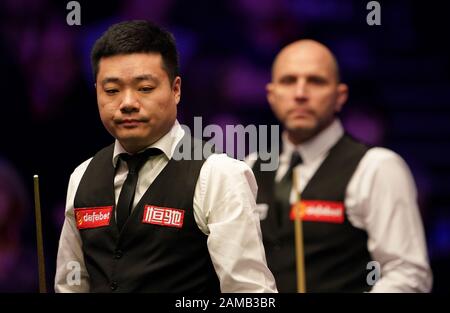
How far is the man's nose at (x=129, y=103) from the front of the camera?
6.55 ft

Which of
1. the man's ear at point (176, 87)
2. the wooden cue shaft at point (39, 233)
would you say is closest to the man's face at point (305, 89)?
the man's ear at point (176, 87)

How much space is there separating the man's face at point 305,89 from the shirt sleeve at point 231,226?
3.59 ft

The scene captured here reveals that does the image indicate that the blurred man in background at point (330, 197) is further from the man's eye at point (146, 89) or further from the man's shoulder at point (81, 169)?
the man's eye at point (146, 89)

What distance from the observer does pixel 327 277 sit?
9.45 feet

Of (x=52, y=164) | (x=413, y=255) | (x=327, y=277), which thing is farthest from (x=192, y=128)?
(x=413, y=255)

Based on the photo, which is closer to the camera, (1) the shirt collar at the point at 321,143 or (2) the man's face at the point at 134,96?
(2) the man's face at the point at 134,96

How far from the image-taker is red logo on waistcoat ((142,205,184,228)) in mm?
2000

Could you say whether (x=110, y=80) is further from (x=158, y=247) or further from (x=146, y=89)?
(x=158, y=247)

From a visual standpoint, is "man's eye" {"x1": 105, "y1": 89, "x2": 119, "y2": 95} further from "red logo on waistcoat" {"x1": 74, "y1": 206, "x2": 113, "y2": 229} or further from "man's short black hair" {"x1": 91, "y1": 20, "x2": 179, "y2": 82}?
"red logo on waistcoat" {"x1": 74, "y1": 206, "x2": 113, "y2": 229}

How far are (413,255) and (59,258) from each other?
4.08 feet

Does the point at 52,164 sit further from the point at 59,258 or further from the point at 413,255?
the point at 413,255

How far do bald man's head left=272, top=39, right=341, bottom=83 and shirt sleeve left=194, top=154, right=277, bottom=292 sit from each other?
47.6 inches

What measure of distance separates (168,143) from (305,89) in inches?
43.9

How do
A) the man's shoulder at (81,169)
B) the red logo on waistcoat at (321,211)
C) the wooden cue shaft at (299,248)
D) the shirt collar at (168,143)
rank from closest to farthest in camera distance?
1. the shirt collar at (168,143)
2. the man's shoulder at (81,169)
3. the wooden cue shaft at (299,248)
4. the red logo on waistcoat at (321,211)
